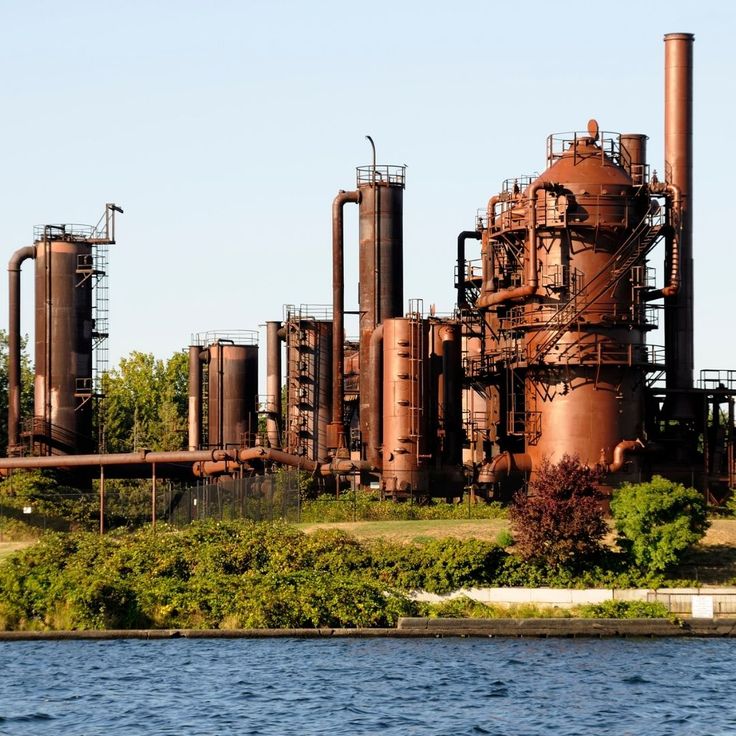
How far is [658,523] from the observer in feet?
186

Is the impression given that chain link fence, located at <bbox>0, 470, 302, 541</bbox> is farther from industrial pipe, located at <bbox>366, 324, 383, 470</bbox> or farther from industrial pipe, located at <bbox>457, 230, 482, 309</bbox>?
industrial pipe, located at <bbox>457, 230, 482, 309</bbox>

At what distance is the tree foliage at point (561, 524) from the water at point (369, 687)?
5.21 metres

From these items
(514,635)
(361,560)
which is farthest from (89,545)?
(514,635)

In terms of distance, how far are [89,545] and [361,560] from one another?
9025 mm

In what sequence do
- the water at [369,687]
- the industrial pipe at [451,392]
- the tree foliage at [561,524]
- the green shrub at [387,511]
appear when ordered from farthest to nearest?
the industrial pipe at [451,392]
the green shrub at [387,511]
the tree foliage at [561,524]
the water at [369,687]

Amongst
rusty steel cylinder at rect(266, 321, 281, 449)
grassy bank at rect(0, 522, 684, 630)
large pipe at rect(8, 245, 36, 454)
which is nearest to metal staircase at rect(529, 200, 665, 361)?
grassy bank at rect(0, 522, 684, 630)

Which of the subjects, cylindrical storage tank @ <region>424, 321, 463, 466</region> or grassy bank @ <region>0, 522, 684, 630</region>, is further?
cylindrical storage tank @ <region>424, 321, 463, 466</region>

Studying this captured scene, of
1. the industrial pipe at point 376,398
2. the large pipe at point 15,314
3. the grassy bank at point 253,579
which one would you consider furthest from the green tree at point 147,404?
the grassy bank at point 253,579

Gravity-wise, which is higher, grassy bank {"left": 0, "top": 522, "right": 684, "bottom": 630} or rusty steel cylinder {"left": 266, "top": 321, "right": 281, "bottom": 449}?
rusty steel cylinder {"left": 266, "top": 321, "right": 281, "bottom": 449}

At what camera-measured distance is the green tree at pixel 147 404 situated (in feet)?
391

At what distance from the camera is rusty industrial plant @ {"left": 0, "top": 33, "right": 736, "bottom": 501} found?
2643 inches

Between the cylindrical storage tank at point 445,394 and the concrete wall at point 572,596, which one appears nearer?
the concrete wall at point 572,596

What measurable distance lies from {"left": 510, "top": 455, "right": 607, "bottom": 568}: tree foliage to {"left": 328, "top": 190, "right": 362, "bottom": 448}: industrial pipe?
22.8m

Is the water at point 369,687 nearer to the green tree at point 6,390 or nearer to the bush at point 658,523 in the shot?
the bush at point 658,523
